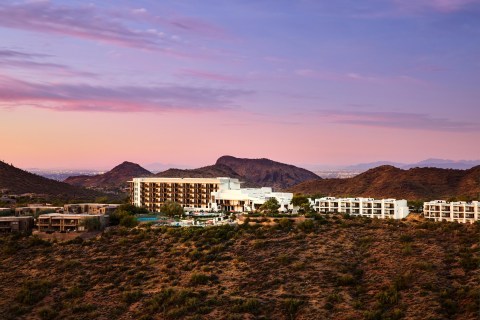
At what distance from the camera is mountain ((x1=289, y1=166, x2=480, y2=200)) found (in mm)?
131050

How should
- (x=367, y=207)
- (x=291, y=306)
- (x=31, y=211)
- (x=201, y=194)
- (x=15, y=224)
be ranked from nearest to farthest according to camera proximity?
(x=291, y=306) < (x=15, y=224) < (x=31, y=211) < (x=367, y=207) < (x=201, y=194)

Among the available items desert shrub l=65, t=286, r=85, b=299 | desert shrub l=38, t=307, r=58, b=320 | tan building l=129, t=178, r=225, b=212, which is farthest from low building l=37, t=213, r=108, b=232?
tan building l=129, t=178, r=225, b=212

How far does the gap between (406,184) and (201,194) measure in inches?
2584

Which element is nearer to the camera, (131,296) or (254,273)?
(131,296)

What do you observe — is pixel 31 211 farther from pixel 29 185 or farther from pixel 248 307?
pixel 29 185

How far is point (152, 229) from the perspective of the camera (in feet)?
181

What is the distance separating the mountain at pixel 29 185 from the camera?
389ft

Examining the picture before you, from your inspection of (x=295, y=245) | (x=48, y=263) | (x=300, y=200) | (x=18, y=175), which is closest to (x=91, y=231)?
(x=48, y=263)

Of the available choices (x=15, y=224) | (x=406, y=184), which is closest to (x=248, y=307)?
(x=15, y=224)

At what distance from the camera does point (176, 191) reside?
97.3 meters

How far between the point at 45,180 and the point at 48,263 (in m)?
94.3

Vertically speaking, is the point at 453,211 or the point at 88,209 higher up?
the point at 88,209

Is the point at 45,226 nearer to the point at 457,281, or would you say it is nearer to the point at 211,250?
the point at 211,250

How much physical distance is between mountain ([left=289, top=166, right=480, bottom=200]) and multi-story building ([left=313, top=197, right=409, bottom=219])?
46212 millimetres
